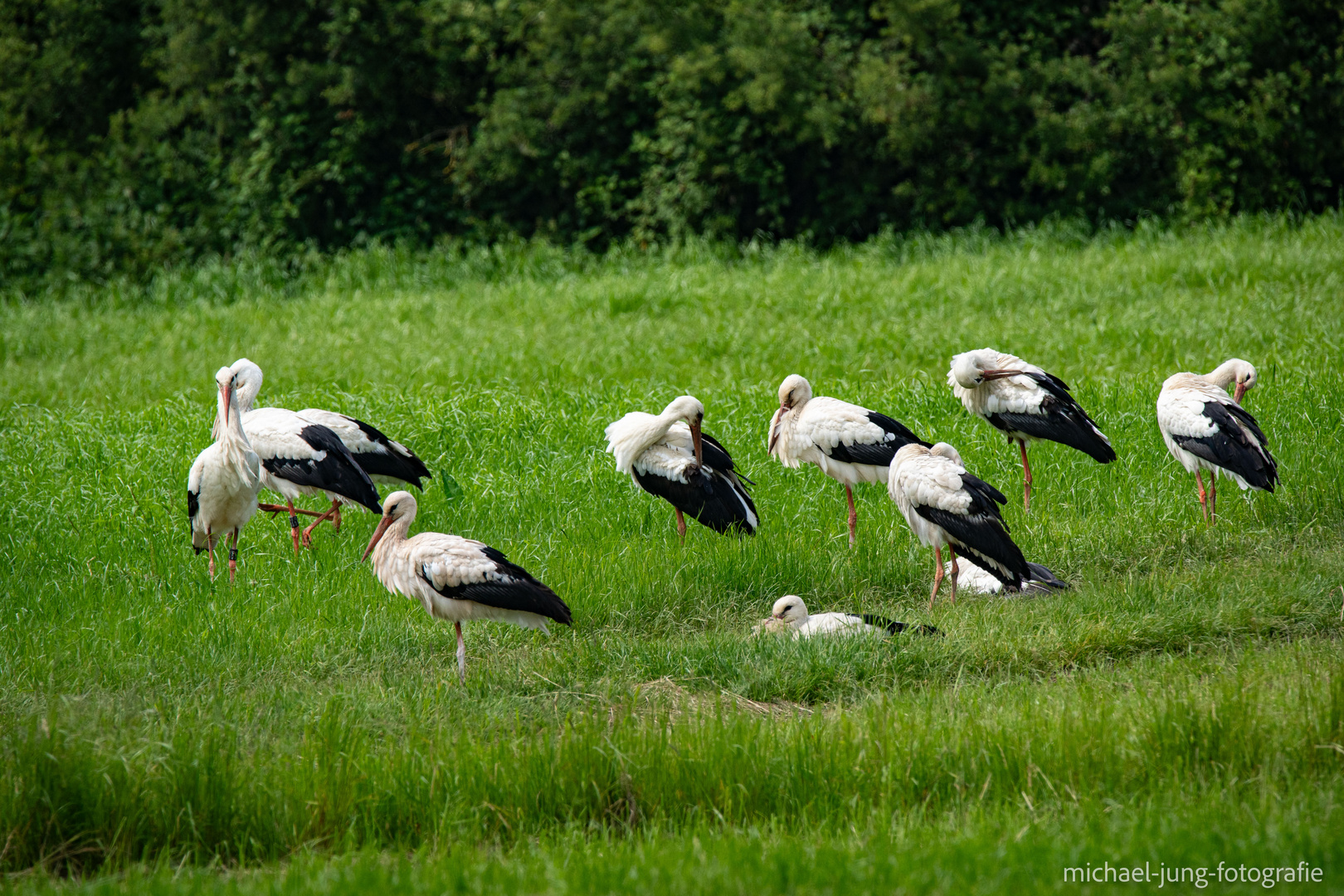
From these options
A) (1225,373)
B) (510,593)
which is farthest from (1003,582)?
(1225,373)

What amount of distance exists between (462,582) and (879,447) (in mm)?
3062

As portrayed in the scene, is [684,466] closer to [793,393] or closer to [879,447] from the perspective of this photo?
[793,393]

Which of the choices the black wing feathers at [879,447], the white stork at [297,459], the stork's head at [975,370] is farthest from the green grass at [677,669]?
the stork's head at [975,370]

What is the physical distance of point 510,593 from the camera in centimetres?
580

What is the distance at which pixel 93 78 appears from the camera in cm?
2314

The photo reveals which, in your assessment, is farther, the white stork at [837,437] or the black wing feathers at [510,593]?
the white stork at [837,437]

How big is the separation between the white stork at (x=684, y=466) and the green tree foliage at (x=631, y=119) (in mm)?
12106

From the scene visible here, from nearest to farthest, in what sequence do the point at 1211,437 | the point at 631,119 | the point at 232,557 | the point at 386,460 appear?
1. the point at 1211,437
2. the point at 232,557
3. the point at 386,460
4. the point at 631,119

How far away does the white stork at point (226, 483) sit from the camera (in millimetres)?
7297

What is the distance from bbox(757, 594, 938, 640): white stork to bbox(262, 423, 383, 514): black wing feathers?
107 inches

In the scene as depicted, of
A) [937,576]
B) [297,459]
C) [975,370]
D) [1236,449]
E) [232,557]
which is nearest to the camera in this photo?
[937,576]

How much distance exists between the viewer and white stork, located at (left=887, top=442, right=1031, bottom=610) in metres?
6.38

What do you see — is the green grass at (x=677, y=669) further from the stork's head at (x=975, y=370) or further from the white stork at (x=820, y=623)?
the stork's head at (x=975, y=370)

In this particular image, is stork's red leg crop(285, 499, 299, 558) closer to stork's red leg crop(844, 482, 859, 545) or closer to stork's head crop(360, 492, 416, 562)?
stork's head crop(360, 492, 416, 562)
